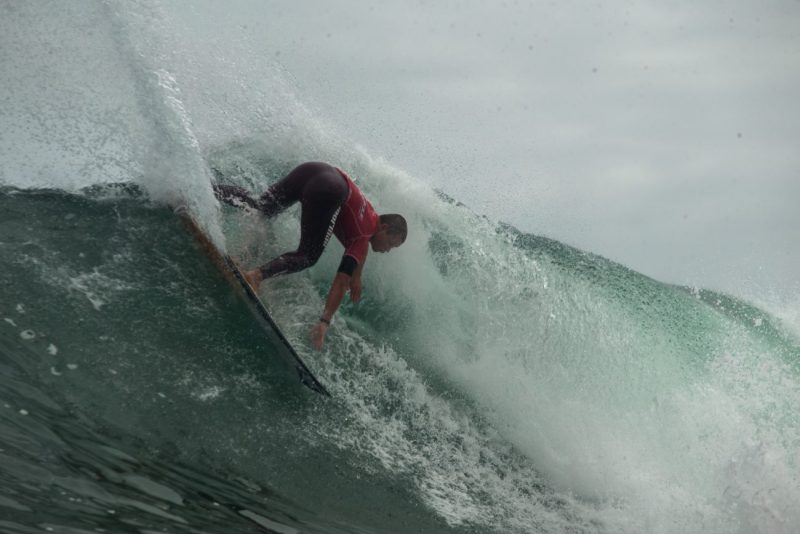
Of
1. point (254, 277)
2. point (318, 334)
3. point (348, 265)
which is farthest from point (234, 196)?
point (318, 334)

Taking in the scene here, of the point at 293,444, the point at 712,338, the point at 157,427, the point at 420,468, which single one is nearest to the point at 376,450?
the point at 420,468

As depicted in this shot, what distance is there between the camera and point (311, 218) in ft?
19.4

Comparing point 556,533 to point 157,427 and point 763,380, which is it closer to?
point 157,427

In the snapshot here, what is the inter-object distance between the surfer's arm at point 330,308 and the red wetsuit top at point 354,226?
0.77 ft

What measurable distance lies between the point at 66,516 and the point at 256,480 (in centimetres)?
128

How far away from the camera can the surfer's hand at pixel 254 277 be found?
5.64 metres

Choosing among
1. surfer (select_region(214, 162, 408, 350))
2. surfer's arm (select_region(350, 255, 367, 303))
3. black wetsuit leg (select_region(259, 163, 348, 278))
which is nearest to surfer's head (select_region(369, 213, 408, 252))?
surfer (select_region(214, 162, 408, 350))

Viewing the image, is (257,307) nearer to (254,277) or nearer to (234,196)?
(254,277)

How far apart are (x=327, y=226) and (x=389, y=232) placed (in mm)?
599

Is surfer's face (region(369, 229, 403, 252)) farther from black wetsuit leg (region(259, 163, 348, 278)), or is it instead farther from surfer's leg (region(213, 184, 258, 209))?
surfer's leg (region(213, 184, 258, 209))

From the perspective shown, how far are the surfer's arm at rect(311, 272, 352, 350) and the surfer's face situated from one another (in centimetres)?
52

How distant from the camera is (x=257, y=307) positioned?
17.7 feet

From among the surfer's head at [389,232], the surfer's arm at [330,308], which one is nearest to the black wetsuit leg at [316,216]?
the surfer's arm at [330,308]

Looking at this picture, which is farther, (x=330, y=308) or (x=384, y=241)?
(x=384, y=241)
